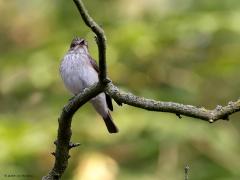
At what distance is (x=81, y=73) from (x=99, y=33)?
3030mm

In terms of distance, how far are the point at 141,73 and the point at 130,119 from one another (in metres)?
0.98

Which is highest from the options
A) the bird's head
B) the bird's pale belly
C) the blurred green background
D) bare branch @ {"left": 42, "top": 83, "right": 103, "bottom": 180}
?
bare branch @ {"left": 42, "top": 83, "right": 103, "bottom": 180}

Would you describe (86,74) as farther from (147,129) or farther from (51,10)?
(51,10)

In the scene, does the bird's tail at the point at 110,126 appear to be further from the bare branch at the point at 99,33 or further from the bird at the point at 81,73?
the bare branch at the point at 99,33

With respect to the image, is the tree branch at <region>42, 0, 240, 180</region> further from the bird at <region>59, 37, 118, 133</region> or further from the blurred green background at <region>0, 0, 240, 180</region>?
the blurred green background at <region>0, 0, 240, 180</region>

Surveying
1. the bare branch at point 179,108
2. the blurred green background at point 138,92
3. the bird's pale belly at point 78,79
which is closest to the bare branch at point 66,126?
the bare branch at point 179,108

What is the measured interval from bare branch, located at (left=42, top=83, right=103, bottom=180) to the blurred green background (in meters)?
3.37

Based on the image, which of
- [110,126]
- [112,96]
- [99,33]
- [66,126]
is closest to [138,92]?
[110,126]

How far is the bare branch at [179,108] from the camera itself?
425 cm

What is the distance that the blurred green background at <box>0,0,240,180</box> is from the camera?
9.59 metres

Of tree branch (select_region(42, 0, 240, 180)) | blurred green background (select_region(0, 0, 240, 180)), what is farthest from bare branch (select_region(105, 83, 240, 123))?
blurred green background (select_region(0, 0, 240, 180))

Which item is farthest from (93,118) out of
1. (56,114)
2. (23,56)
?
(23,56)

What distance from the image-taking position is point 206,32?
A: 1096 centimetres

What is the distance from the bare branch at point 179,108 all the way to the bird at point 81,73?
2484mm
